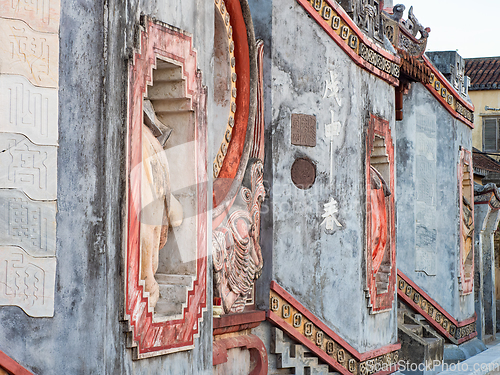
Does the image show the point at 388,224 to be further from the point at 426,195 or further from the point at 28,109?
the point at 28,109

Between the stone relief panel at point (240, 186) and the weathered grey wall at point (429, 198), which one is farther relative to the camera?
the weathered grey wall at point (429, 198)

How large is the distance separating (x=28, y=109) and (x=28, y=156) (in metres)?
0.27

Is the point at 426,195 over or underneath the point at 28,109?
underneath

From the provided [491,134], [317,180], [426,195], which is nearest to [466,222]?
[426,195]

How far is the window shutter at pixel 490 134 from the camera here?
75.6 ft

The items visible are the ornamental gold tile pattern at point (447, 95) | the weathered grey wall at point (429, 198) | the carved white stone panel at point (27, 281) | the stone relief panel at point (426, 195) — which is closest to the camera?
the carved white stone panel at point (27, 281)

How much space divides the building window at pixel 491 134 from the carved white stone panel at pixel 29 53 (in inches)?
811

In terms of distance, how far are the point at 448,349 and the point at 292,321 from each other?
18.6 feet

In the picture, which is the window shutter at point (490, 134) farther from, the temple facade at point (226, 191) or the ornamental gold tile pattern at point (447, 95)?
the temple facade at point (226, 191)

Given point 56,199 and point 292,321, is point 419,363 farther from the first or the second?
point 56,199

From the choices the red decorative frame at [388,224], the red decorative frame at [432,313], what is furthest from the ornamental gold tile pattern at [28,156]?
the red decorative frame at [432,313]

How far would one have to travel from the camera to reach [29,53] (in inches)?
169

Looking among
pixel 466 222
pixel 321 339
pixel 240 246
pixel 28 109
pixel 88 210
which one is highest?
pixel 28 109

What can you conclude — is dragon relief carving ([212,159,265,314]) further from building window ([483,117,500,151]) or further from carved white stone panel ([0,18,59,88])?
building window ([483,117,500,151])
